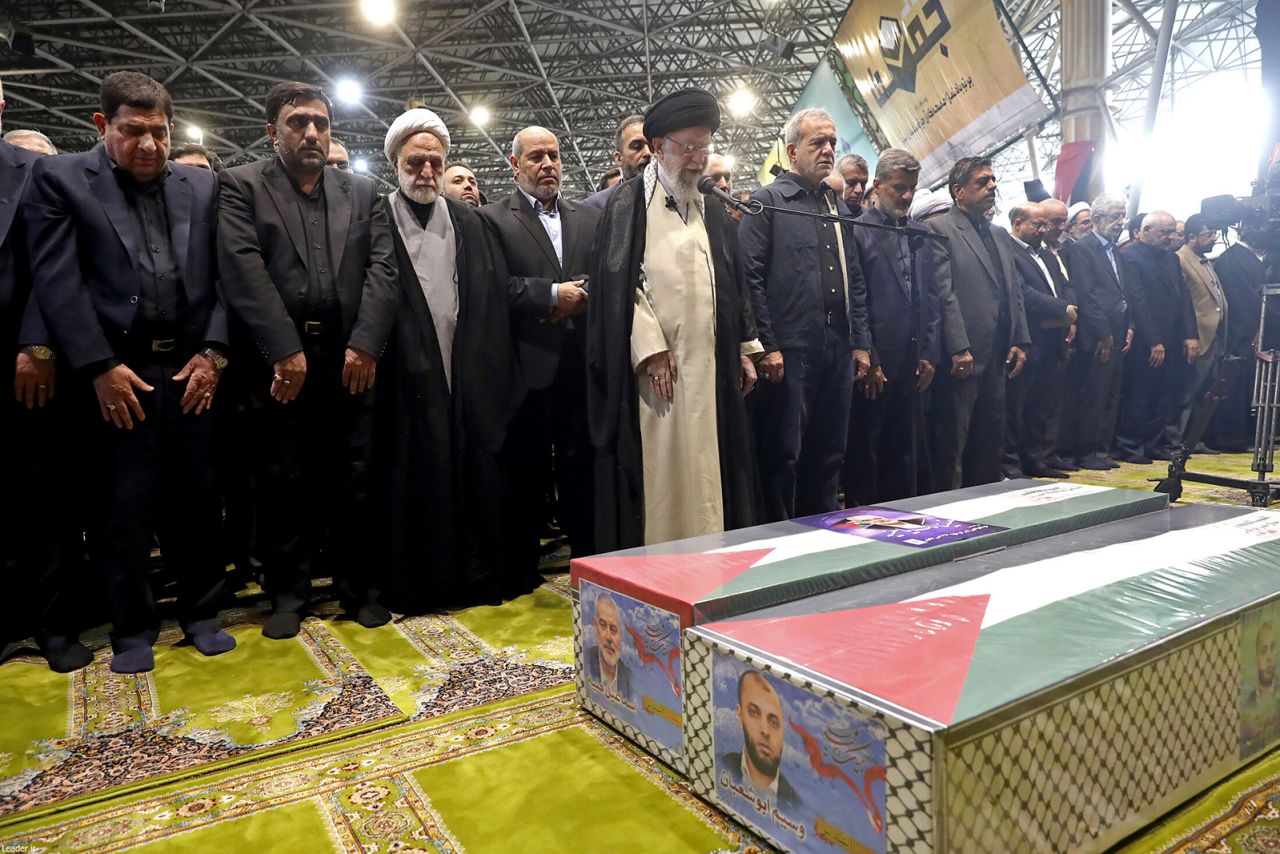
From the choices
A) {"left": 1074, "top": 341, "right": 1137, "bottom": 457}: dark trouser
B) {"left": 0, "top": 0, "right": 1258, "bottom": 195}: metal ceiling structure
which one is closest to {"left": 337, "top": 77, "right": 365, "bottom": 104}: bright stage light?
{"left": 0, "top": 0, "right": 1258, "bottom": 195}: metal ceiling structure

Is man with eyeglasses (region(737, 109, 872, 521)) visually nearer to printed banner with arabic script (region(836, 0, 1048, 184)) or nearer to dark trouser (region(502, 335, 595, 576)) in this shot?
dark trouser (region(502, 335, 595, 576))

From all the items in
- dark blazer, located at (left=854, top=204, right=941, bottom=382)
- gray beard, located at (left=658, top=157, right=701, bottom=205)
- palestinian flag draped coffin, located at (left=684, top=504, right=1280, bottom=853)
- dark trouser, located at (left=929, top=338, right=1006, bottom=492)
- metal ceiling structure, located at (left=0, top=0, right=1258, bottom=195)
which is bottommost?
palestinian flag draped coffin, located at (left=684, top=504, right=1280, bottom=853)

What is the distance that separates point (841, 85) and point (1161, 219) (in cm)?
434

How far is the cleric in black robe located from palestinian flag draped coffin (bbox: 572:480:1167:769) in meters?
1.02

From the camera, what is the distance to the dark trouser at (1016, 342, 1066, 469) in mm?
5191

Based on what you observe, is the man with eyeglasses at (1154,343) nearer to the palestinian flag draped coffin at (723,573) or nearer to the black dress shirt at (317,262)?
the palestinian flag draped coffin at (723,573)

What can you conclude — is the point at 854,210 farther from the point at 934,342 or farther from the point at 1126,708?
the point at 1126,708

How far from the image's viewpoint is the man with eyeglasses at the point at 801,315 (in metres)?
3.12

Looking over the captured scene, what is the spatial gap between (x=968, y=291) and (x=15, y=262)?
378 centimetres

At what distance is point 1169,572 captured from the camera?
1602 mm

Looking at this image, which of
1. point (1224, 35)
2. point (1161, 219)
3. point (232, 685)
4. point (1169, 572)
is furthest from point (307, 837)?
point (1224, 35)

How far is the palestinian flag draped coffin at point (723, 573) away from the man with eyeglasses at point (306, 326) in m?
1.13

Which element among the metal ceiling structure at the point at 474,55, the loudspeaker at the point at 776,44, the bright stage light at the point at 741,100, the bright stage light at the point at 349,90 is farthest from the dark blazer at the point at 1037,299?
the bright stage light at the point at 349,90

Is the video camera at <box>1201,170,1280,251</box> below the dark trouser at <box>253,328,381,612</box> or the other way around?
the other way around
